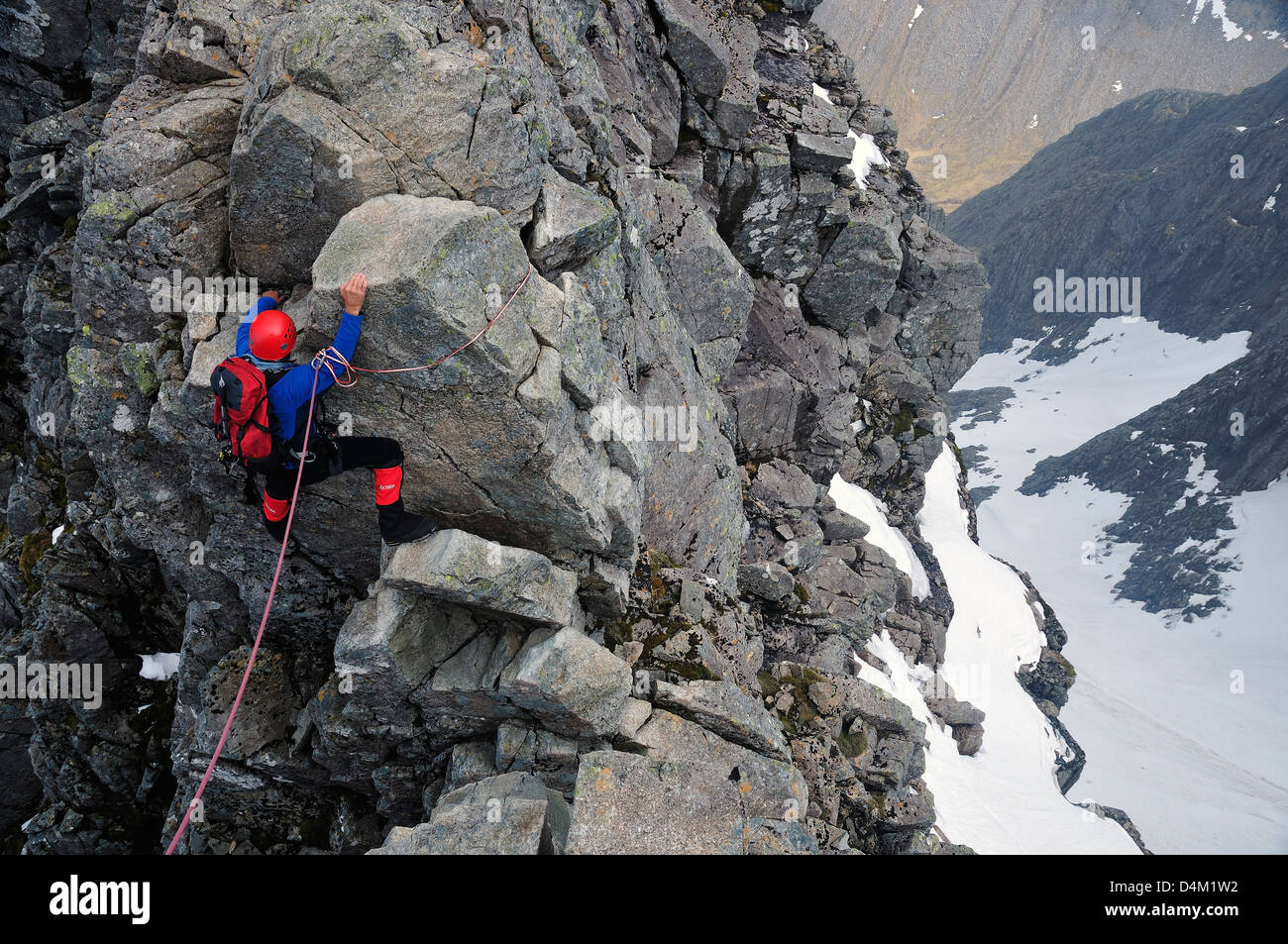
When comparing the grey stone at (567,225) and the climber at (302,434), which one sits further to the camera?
the grey stone at (567,225)

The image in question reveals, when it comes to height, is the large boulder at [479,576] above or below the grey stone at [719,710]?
above

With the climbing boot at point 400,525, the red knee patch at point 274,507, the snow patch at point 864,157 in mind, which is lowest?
the climbing boot at point 400,525

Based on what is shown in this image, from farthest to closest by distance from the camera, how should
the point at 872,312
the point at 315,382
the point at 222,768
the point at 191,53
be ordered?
the point at 872,312
the point at 222,768
the point at 191,53
the point at 315,382

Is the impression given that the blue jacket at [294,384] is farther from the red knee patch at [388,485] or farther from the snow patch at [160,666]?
the snow patch at [160,666]

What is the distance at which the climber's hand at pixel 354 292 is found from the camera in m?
8.79

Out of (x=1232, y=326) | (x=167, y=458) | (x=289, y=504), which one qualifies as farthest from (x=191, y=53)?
(x=1232, y=326)

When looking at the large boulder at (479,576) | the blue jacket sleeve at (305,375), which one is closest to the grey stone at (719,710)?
the large boulder at (479,576)

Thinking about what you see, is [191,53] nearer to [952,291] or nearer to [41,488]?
[41,488]

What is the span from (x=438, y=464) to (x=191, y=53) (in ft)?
30.3

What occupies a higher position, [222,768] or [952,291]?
[952,291]

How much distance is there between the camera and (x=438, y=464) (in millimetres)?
10508

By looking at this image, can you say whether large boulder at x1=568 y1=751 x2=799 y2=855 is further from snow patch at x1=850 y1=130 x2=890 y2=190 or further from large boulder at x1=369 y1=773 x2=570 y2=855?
snow patch at x1=850 y1=130 x2=890 y2=190
